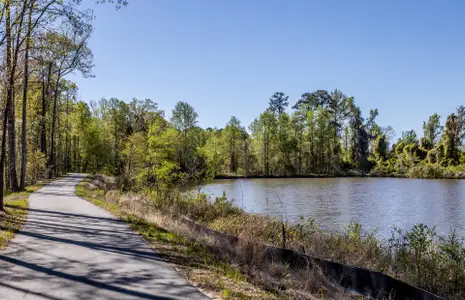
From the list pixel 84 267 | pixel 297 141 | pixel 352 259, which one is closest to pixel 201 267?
pixel 84 267

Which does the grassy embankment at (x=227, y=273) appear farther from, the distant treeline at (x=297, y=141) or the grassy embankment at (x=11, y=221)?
the distant treeline at (x=297, y=141)

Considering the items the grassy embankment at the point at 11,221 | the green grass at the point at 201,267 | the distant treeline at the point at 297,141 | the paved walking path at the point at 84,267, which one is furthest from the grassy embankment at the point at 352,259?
the distant treeline at the point at 297,141

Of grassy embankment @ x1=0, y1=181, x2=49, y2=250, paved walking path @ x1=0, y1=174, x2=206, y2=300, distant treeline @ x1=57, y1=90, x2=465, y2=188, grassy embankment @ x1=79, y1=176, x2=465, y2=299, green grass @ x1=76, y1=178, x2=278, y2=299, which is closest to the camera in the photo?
paved walking path @ x1=0, y1=174, x2=206, y2=300

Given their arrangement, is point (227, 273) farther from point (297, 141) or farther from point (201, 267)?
point (297, 141)

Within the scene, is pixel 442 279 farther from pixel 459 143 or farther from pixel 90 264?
pixel 459 143

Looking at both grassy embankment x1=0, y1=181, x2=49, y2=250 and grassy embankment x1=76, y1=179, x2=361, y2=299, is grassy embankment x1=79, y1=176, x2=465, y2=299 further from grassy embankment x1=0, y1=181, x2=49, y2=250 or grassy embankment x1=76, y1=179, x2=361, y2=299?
grassy embankment x1=0, y1=181, x2=49, y2=250

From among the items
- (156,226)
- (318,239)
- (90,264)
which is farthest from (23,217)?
(318,239)

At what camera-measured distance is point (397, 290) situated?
6145 millimetres

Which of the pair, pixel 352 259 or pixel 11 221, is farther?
pixel 11 221

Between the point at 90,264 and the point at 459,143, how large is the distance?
81.5m

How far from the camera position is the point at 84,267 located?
7.21 meters

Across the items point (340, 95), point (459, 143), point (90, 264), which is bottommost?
point (90, 264)

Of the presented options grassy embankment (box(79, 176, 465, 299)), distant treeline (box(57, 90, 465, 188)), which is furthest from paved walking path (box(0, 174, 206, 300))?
distant treeline (box(57, 90, 465, 188))

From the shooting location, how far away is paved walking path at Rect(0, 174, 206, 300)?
19.2 ft
